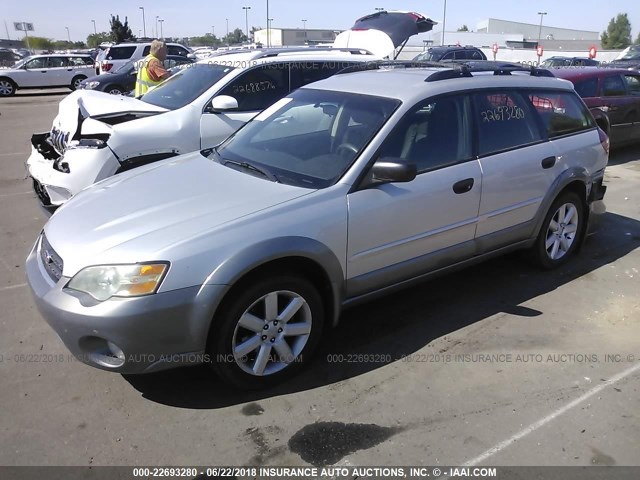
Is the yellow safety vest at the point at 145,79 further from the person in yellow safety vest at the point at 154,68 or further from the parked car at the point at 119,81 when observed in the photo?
the parked car at the point at 119,81

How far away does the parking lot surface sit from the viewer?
2.66 metres

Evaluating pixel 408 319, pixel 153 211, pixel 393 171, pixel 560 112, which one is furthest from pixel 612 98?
pixel 153 211

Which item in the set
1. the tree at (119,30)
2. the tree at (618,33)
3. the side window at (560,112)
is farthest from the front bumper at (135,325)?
the tree at (618,33)

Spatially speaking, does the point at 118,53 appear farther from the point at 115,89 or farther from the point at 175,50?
the point at 115,89

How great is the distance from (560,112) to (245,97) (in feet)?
10.7

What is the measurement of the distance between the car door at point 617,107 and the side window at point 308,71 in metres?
5.31

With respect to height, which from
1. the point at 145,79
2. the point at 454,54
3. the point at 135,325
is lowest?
the point at 135,325

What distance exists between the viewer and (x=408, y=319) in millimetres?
3947

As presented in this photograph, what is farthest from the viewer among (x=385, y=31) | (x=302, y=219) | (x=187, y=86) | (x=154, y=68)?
(x=385, y=31)

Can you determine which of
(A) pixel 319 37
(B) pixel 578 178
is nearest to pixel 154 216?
(B) pixel 578 178

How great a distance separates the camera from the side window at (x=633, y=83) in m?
9.62

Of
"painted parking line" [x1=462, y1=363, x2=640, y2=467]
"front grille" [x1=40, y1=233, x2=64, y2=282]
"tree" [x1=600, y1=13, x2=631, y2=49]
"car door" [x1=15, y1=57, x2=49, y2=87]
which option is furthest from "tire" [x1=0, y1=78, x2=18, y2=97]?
"tree" [x1=600, y1=13, x2=631, y2=49]

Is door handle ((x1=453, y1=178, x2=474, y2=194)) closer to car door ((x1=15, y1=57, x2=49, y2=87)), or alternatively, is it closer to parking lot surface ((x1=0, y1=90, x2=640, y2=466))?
parking lot surface ((x1=0, y1=90, x2=640, y2=466))

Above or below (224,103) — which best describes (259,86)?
above
